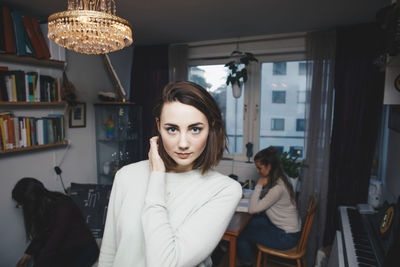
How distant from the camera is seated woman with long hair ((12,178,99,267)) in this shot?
1.72 m

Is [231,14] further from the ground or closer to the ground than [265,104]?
further from the ground

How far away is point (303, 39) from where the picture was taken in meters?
2.85

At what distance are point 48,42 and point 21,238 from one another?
1.91 metres

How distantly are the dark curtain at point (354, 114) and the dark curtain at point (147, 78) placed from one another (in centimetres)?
218

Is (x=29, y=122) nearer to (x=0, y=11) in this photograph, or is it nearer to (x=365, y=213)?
(x=0, y=11)

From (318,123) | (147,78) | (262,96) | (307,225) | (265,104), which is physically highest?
(147,78)

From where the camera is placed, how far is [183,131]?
0.79 metres

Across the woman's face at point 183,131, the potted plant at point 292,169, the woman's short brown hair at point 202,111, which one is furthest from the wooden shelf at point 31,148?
the potted plant at point 292,169

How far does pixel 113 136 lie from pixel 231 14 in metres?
1.99

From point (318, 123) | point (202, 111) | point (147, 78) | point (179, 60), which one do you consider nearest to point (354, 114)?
point (318, 123)

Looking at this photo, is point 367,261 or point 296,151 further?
point 296,151

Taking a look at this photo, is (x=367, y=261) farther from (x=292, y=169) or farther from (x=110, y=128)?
(x=110, y=128)

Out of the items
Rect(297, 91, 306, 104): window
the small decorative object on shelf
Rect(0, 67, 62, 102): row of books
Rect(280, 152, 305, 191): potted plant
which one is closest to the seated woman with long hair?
Rect(0, 67, 62, 102): row of books

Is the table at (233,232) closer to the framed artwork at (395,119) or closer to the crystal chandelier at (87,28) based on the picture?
the framed artwork at (395,119)
